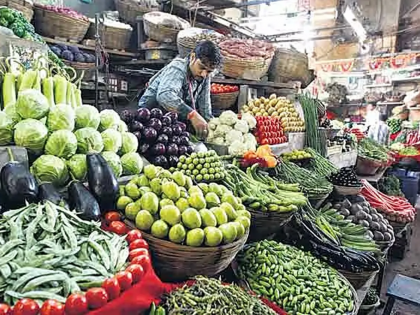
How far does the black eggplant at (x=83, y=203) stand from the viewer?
5.19ft

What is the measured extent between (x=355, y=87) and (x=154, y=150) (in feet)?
46.2

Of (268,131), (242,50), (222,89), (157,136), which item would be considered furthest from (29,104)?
(242,50)

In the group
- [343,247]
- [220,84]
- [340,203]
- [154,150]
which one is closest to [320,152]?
[340,203]

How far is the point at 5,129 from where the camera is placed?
181 centimetres

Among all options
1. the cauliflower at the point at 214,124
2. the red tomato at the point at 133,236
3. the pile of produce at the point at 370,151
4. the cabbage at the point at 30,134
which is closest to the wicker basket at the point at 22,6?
the cauliflower at the point at 214,124

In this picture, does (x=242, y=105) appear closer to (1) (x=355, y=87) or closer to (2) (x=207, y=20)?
(2) (x=207, y=20)

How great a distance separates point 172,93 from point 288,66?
3.08 m

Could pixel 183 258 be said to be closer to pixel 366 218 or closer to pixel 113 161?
pixel 113 161

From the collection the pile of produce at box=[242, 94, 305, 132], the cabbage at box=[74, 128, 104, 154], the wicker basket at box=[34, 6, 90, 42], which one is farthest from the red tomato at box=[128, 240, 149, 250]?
the wicker basket at box=[34, 6, 90, 42]

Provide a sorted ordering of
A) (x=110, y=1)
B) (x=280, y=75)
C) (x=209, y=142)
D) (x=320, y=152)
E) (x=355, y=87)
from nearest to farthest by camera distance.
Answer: (x=209, y=142)
(x=320, y=152)
(x=280, y=75)
(x=110, y=1)
(x=355, y=87)

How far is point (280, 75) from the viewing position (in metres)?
5.89

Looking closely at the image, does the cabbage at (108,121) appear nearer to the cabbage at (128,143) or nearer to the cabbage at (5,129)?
the cabbage at (128,143)

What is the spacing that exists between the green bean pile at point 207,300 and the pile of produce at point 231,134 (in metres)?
1.75

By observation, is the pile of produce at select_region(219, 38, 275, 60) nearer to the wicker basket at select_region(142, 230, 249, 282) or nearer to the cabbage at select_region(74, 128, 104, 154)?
the cabbage at select_region(74, 128, 104, 154)
